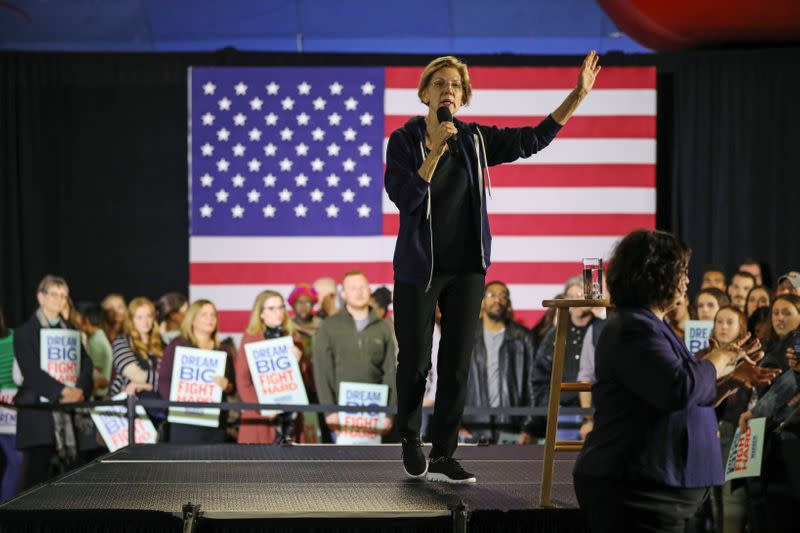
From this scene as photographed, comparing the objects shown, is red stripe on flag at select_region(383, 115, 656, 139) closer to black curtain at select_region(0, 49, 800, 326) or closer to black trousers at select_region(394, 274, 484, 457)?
black curtain at select_region(0, 49, 800, 326)

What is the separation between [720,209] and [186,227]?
15.0ft

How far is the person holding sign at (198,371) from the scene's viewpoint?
600 centimetres

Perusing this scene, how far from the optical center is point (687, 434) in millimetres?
2305

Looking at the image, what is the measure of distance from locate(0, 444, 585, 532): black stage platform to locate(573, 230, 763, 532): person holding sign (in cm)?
62

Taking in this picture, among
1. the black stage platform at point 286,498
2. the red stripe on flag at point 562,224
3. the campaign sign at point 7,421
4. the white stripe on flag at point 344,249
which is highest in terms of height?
the red stripe on flag at point 562,224

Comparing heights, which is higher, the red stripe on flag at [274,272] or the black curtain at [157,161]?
the black curtain at [157,161]

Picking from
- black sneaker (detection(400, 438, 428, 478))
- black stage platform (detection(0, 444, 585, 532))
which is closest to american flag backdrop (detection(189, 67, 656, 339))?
black stage platform (detection(0, 444, 585, 532))

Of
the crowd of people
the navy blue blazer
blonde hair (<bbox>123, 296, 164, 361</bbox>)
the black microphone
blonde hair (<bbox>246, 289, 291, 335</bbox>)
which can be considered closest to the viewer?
the navy blue blazer

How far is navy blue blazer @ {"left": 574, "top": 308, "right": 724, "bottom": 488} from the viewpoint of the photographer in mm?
2254

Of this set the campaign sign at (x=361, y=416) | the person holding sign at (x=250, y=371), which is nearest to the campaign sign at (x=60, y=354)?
the person holding sign at (x=250, y=371)

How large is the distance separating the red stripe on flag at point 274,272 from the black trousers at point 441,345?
4.76 m

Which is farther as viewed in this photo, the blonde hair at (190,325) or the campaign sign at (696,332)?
the blonde hair at (190,325)

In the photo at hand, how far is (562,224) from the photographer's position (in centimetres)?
837

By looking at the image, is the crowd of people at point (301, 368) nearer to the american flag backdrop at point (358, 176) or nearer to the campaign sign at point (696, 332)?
the campaign sign at point (696, 332)
